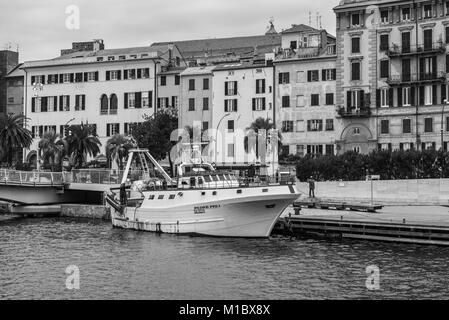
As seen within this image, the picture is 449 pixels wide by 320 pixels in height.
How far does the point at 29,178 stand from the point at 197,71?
33.5m

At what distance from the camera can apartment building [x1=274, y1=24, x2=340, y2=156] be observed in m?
95.8

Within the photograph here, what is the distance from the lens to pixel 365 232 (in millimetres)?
54562

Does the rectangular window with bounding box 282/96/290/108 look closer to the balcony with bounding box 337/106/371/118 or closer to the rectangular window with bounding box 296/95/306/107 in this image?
the rectangular window with bounding box 296/95/306/107

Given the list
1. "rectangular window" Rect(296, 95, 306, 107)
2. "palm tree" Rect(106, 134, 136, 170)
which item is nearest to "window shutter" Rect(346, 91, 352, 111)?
"rectangular window" Rect(296, 95, 306, 107)

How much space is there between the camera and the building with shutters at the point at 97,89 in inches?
4471

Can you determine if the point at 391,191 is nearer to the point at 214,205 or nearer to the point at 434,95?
the point at 434,95

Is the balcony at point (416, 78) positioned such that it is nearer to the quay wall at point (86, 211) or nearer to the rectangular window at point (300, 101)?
the rectangular window at point (300, 101)

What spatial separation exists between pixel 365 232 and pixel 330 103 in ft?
142

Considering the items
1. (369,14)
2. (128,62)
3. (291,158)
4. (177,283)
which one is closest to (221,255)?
(177,283)

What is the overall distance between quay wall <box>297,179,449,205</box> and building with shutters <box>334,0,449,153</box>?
46.1ft

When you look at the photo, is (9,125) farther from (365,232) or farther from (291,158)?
(365,232)

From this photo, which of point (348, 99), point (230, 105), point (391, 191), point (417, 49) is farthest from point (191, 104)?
point (391, 191)

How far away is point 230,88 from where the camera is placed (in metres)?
103

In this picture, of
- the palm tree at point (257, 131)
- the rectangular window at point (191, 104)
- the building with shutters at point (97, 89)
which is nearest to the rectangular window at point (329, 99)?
the palm tree at point (257, 131)
